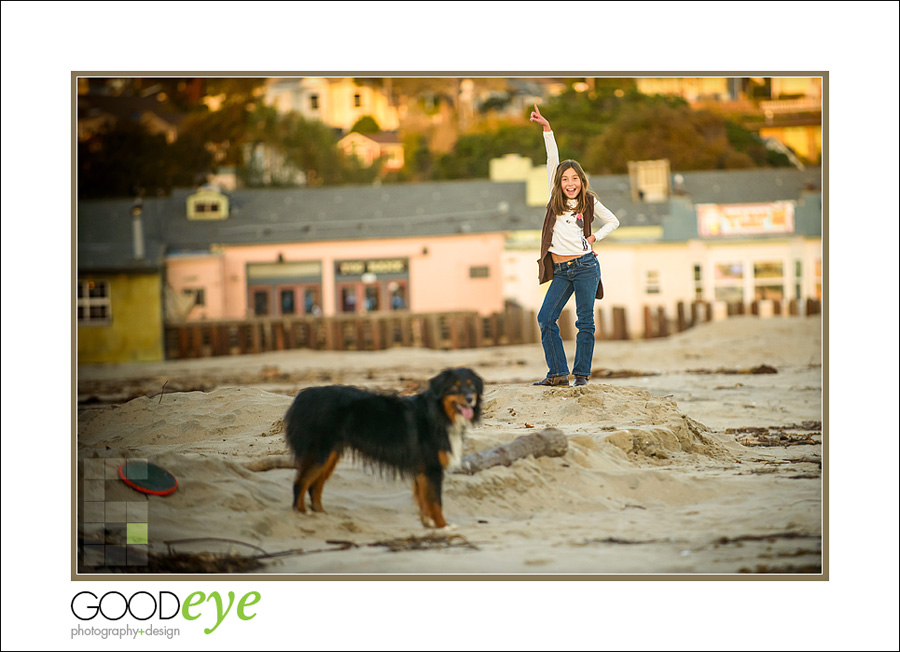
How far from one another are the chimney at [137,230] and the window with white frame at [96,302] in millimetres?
780

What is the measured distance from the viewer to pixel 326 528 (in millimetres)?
5527

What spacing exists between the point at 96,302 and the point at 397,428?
11754mm

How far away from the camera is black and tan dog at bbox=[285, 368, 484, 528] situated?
17.7 feet

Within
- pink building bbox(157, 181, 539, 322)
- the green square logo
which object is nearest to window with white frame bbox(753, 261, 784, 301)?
pink building bbox(157, 181, 539, 322)

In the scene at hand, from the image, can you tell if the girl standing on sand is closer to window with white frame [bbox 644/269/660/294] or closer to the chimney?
window with white frame [bbox 644/269/660/294]

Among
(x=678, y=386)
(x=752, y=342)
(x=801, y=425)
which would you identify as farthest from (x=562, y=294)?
(x=752, y=342)

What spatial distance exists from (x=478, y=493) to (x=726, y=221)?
12.5 m

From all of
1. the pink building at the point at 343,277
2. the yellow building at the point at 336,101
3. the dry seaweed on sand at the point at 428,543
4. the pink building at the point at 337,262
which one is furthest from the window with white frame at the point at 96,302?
the dry seaweed on sand at the point at 428,543

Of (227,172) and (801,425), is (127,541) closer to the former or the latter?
(801,425)

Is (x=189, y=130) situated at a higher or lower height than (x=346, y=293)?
higher

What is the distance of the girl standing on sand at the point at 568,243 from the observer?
6.73m

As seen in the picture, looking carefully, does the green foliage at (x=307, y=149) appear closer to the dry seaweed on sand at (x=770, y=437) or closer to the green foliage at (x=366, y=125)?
the green foliage at (x=366, y=125)

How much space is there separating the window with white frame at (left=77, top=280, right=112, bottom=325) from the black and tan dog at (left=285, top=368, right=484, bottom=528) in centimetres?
1119

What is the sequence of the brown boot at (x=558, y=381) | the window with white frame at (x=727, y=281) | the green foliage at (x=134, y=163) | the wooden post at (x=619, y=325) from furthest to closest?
the green foliage at (x=134, y=163), the window with white frame at (x=727, y=281), the wooden post at (x=619, y=325), the brown boot at (x=558, y=381)
